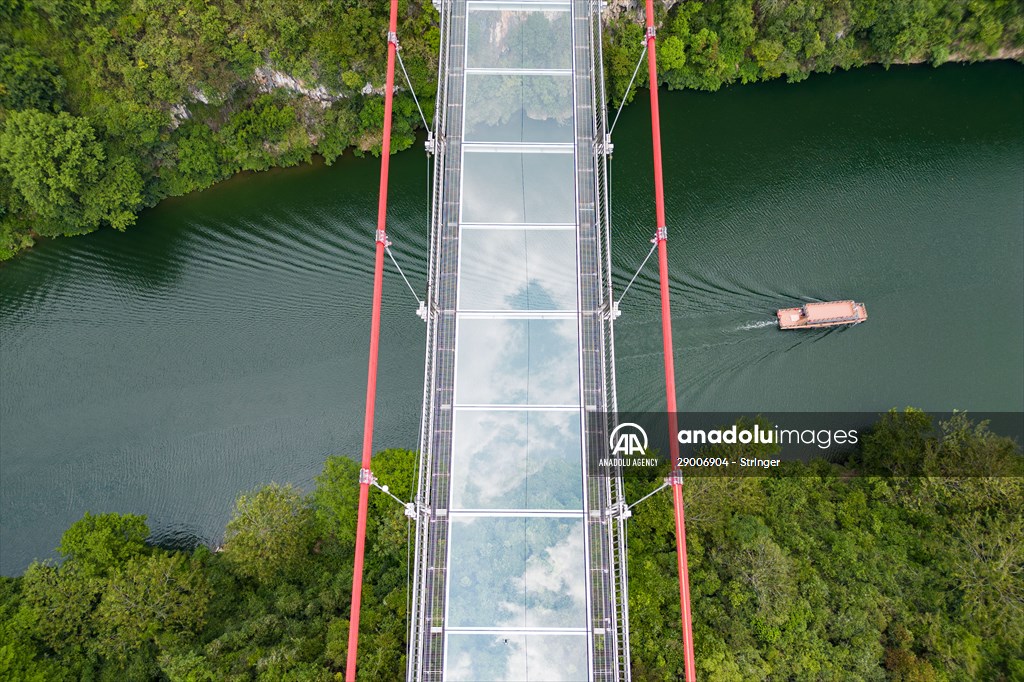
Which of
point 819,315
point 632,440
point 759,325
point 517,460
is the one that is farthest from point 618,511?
point 819,315

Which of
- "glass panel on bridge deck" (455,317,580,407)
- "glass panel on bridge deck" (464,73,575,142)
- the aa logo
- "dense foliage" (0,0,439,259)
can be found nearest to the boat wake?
the aa logo

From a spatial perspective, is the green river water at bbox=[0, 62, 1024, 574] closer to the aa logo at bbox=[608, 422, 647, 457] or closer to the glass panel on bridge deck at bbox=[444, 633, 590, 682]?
the aa logo at bbox=[608, 422, 647, 457]

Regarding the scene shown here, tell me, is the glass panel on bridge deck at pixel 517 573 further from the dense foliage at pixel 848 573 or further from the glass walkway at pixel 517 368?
the dense foliage at pixel 848 573

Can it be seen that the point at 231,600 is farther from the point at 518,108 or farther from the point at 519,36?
the point at 519,36

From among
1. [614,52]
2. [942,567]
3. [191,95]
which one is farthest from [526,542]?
[191,95]

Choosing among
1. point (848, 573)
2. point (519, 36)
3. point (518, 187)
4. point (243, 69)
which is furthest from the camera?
point (243, 69)

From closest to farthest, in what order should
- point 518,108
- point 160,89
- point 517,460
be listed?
point 517,460 < point 518,108 < point 160,89

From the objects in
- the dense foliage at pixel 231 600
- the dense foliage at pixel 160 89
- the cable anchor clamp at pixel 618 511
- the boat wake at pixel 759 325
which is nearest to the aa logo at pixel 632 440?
the cable anchor clamp at pixel 618 511
